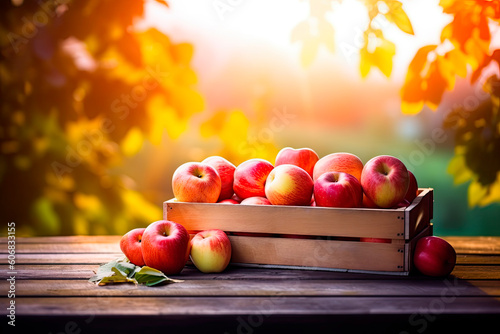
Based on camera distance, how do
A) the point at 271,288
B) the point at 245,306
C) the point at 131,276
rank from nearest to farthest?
the point at 245,306 → the point at 271,288 → the point at 131,276

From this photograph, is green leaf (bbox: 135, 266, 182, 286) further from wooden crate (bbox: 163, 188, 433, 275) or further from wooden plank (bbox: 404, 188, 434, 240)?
wooden plank (bbox: 404, 188, 434, 240)

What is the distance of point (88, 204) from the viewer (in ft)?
8.09

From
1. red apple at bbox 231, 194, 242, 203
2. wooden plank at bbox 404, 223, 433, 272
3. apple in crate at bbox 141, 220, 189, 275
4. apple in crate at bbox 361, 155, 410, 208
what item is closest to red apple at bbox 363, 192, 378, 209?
apple in crate at bbox 361, 155, 410, 208

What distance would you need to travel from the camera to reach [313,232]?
1497 millimetres

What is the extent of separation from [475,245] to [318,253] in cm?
65

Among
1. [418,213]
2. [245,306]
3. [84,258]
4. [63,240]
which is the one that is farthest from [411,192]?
[63,240]

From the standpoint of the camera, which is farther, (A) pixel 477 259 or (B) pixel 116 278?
(A) pixel 477 259

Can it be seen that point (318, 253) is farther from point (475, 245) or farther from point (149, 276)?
point (475, 245)

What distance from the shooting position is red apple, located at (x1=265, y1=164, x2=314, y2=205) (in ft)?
5.00

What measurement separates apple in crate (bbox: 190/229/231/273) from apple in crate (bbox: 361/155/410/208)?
39 centimetres

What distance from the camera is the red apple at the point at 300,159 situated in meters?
1.68

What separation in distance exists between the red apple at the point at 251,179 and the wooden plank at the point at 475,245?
0.63m

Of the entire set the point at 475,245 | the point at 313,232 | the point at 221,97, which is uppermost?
the point at 221,97

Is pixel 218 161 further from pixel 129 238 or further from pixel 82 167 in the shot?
pixel 82 167
